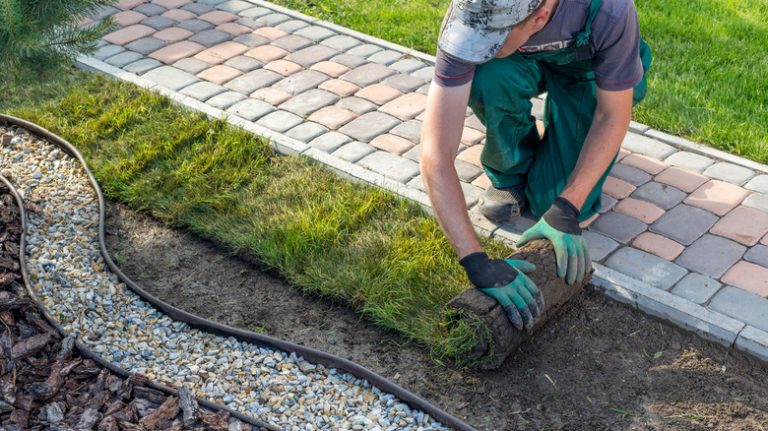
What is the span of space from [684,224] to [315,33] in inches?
127

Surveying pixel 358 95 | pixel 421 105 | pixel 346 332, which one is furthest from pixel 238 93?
pixel 346 332

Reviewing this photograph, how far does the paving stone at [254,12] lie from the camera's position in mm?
6820

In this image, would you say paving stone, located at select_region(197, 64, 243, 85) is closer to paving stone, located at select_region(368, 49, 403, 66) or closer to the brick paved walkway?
the brick paved walkway

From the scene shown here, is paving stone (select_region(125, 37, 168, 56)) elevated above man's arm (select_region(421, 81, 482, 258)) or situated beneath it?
situated beneath

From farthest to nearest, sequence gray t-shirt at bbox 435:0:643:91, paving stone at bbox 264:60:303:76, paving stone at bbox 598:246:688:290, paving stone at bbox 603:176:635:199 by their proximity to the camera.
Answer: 1. paving stone at bbox 264:60:303:76
2. paving stone at bbox 603:176:635:199
3. paving stone at bbox 598:246:688:290
4. gray t-shirt at bbox 435:0:643:91

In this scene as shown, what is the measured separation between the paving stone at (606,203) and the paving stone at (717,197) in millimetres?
393

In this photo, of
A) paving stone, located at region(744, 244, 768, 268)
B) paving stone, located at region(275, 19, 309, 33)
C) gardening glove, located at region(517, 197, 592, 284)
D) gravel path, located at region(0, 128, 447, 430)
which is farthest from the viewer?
paving stone, located at region(275, 19, 309, 33)

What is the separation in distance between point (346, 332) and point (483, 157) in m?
1.22

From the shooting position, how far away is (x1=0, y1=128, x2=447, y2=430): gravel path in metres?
3.49

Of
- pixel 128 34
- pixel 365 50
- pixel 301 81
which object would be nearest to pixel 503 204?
pixel 301 81

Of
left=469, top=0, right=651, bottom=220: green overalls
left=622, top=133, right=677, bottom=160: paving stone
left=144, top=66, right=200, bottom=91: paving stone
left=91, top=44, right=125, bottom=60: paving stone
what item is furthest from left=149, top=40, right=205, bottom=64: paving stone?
left=622, top=133, right=677, bottom=160: paving stone

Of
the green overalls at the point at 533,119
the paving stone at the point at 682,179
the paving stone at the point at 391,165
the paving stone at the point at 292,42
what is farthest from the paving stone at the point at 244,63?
the paving stone at the point at 682,179

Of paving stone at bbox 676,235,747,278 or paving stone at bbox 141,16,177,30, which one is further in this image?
paving stone at bbox 141,16,177,30

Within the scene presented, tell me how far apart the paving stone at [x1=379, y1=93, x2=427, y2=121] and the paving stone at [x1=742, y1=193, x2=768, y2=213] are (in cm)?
199
